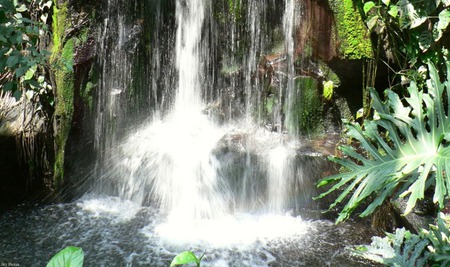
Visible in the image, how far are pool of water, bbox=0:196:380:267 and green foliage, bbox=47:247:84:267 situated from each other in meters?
2.10

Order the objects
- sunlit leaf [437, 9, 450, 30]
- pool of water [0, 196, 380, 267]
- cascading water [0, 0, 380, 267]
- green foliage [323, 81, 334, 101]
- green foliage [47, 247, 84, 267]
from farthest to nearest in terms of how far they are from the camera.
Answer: green foliage [323, 81, 334, 101]
sunlit leaf [437, 9, 450, 30]
cascading water [0, 0, 380, 267]
pool of water [0, 196, 380, 267]
green foliage [47, 247, 84, 267]

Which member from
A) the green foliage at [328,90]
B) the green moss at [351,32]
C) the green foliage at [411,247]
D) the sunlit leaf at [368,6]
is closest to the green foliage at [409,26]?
the sunlit leaf at [368,6]

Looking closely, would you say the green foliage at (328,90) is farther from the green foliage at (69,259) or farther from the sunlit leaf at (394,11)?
the green foliage at (69,259)

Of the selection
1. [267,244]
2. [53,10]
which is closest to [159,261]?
[267,244]

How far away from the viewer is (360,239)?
374 centimetres

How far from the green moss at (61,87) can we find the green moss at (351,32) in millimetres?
2847

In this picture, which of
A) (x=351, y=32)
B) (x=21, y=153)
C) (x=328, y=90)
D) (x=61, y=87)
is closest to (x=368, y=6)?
(x=351, y=32)

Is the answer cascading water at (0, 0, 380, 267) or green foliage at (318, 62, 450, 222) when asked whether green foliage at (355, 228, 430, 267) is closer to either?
green foliage at (318, 62, 450, 222)

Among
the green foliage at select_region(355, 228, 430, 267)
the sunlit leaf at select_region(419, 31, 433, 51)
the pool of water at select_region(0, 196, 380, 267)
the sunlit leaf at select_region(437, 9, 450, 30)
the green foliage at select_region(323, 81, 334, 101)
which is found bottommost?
the pool of water at select_region(0, 196, 380, 267)

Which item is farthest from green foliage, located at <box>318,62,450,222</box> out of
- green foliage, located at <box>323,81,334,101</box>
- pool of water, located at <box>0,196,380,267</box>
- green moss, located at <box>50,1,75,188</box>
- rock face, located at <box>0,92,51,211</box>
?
rock face, located at <box>0,92,51,211</box>

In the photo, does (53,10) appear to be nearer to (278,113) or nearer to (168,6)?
(168,6)

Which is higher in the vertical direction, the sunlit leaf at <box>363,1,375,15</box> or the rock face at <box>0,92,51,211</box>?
the sunlit leaf at <box>363,1,375,15</box>

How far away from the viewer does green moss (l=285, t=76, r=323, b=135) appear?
4680 mm

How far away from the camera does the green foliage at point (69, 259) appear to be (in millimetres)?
1337
